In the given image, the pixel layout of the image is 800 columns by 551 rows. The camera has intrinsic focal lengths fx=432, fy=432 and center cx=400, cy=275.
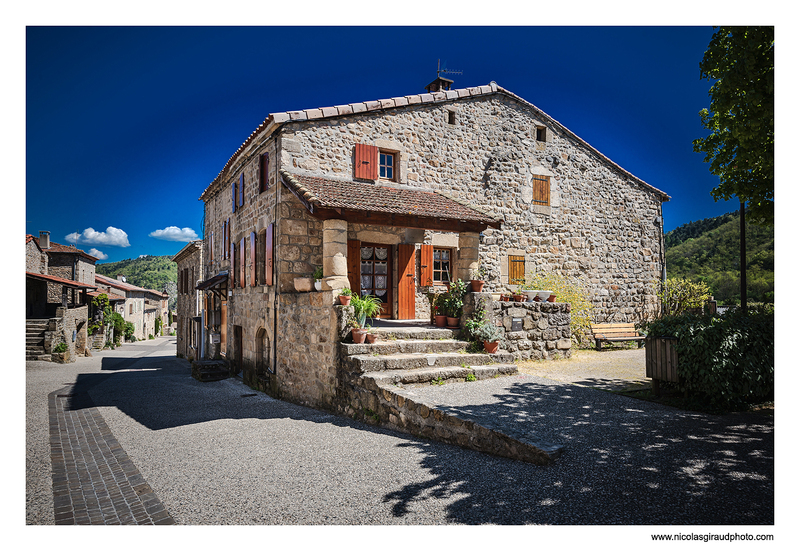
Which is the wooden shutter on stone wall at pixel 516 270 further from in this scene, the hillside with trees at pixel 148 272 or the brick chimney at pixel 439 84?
the hillside with trees at pixel 148 272

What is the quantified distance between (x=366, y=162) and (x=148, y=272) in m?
63.5

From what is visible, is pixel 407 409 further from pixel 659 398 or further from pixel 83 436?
pixel 83 436

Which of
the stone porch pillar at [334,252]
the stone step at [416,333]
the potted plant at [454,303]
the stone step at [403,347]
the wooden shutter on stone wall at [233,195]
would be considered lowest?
the stone step at [403,347]

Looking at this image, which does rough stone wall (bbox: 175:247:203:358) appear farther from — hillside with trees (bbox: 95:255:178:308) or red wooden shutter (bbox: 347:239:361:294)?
hillside with trees (bbox: 95:255:178:308)

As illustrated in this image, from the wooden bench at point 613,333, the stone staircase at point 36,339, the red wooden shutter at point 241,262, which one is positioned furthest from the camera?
the stone staircase at point 36,339

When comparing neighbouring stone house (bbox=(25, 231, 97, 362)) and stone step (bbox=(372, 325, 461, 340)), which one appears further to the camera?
neighbouring stone house (bbox=(25, 231, 97, 362))

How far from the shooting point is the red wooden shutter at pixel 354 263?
9.60 metres

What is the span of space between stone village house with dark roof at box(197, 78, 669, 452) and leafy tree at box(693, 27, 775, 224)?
13.4 feet

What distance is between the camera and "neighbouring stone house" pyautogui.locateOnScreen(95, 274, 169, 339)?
34562 millimetres

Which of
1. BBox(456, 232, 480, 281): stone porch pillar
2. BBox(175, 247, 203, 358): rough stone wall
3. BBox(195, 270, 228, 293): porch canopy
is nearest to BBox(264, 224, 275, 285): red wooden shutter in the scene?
BBox(456, 232, 480, 281): stone porch pillar

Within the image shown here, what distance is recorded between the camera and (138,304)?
129 ft

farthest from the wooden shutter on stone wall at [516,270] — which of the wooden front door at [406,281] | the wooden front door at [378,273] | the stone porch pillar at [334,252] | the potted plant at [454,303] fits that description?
the stone porch pillar at [334,252]

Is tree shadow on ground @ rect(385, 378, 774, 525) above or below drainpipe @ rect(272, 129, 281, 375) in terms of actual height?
below

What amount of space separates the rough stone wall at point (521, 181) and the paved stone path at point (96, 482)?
18.8ft
